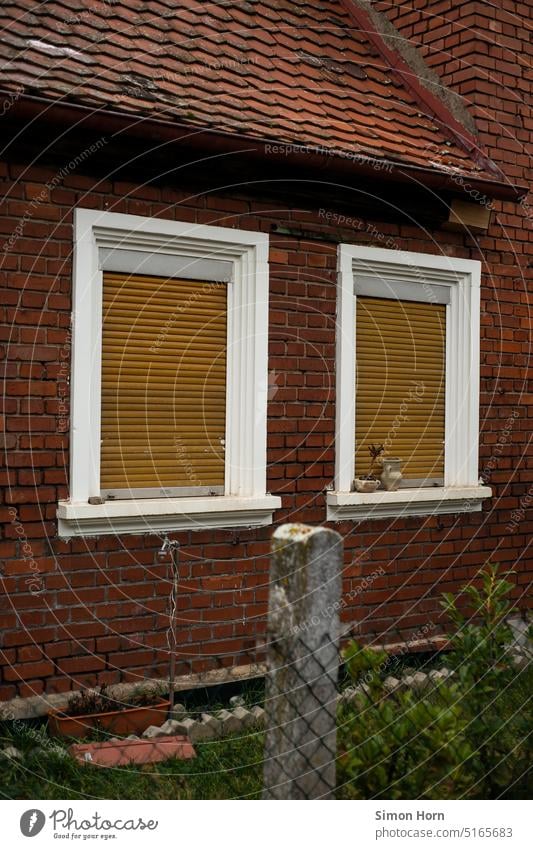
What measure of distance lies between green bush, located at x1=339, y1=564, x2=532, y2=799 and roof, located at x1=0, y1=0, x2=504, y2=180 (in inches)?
136

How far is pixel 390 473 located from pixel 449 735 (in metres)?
3.72

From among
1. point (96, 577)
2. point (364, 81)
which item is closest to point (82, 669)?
point (96, 577)

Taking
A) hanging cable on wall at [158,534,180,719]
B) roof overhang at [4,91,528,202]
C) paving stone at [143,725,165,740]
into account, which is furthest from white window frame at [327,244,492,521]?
paving stone at [143,725,165,740]

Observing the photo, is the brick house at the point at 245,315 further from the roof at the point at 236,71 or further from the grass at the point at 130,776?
the grass at the point at 130,776

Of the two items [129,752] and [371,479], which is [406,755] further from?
[371,479]

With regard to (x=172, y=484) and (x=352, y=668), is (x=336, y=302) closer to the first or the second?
(x=172, y=484)

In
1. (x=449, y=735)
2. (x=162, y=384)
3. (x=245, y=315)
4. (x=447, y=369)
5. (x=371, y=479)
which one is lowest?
(x=449, y=735)

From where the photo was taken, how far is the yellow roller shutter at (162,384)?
6090mm

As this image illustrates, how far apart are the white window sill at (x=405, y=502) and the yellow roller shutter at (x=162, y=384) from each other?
36.5 inches

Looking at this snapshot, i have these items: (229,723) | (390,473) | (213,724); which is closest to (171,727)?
(213,724)

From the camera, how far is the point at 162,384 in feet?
20.6

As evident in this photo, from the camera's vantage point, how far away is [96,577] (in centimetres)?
595

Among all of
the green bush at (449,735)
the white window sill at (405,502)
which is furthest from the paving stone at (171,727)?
the white window sill at (405,502)

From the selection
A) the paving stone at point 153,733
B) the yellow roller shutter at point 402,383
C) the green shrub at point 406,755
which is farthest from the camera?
the yellow roller shutter at point 402,383
